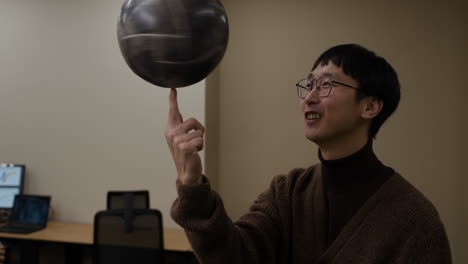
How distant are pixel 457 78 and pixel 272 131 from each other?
173cm

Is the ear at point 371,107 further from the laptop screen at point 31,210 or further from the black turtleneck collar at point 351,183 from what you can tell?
the laptop screen at point 31,210

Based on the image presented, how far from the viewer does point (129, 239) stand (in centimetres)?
227

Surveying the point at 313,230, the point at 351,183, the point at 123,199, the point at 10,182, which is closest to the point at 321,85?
the point at 351,183

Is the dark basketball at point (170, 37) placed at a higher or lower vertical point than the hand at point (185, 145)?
higher

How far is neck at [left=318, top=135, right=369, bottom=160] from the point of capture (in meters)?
1.19

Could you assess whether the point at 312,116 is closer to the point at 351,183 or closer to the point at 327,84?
the point at 327,84

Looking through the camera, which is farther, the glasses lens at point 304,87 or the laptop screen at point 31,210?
the laptop screen at point 31,210

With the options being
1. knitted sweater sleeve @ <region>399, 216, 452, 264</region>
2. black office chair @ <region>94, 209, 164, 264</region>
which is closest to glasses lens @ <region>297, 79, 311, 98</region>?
knitted sweater sleeve @ <region>399, 216, 452, 264</region>

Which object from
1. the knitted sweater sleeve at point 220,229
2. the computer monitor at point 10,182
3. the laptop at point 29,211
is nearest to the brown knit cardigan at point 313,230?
the knitted sweater sleeve at point 220,229

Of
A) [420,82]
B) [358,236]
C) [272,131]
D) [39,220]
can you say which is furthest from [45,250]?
[420,82]

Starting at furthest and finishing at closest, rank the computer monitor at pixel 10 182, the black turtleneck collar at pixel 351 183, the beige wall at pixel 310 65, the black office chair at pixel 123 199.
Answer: the computer monitor at pixel 10 182
the beige wall at pixel 310 65
the black office chair at pixel 123 199
the black turtleneck collar at pixel 351 183

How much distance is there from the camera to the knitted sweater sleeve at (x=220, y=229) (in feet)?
3.26

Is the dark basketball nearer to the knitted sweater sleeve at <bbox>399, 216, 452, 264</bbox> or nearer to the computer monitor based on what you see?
the knitted sweater sleeve at <bbox>399, 216, 452, 264</bbox>

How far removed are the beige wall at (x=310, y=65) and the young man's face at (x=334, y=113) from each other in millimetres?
2587
